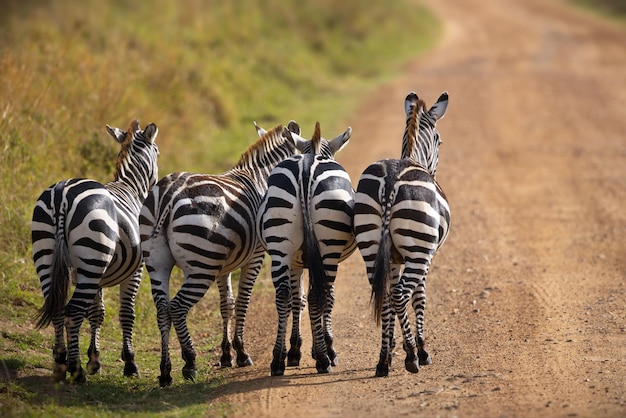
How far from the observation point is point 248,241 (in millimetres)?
7387

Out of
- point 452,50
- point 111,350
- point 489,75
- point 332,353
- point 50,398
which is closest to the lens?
point 50,398

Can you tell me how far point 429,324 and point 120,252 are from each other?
3086mm

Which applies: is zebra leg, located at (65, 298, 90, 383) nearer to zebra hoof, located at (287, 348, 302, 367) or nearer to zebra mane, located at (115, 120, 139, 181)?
zebra mane, located at (115, 120, 139, 181)

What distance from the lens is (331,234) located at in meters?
7.10

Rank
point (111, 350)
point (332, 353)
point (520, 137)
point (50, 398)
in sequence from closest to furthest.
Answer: point (50, 398), point (332, 353), point (111, 350), point (520, 137)

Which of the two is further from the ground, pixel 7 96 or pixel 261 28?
pixel 261 28

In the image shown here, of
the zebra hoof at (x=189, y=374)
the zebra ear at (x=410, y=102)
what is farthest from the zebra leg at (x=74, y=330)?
the zebra ear at (x=410, y=102)

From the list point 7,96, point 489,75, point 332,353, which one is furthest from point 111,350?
point 489,75

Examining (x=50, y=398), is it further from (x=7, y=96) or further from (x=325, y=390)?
(x=7, y=96)

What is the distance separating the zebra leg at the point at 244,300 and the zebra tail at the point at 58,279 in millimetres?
1646

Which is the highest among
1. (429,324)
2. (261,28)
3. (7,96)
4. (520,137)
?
(261,28)

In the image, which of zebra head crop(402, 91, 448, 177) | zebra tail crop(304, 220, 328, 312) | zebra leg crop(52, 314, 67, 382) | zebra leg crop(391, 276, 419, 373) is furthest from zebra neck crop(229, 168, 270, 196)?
zebra leg crop(52, 314, 67, 382)

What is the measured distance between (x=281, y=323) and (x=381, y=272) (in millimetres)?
985

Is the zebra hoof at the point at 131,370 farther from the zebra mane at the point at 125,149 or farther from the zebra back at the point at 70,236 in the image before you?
the zebra mane at the point at 125,149
